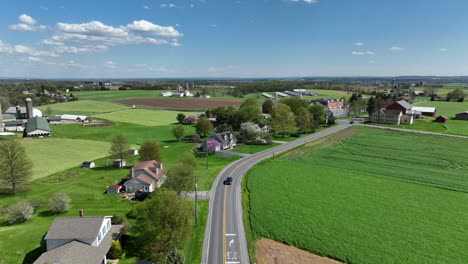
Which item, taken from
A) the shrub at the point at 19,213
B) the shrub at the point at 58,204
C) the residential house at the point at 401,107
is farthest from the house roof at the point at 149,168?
the residential house at the point at 401,107

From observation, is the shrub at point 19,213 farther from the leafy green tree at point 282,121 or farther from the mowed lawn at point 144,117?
the mowed lawn at point 144,117

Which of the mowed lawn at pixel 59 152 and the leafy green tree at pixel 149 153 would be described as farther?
the mowed lawn at pixel 59 152

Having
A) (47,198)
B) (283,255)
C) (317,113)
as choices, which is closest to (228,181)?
(283,255)

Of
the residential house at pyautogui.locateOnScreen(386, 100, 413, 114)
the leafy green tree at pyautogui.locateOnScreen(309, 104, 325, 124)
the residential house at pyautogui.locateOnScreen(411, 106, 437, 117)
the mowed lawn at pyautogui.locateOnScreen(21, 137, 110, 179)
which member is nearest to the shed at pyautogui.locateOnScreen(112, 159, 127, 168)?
the mowed lawn at pyautogui.locateOnScreen(21, 137, 110, 179)

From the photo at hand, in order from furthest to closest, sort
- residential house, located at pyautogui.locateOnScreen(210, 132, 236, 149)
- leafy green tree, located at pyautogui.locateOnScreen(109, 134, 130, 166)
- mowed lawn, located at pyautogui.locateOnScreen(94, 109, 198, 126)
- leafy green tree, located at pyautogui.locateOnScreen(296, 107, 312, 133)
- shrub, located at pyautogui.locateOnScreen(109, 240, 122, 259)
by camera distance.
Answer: mowed lawn, located at pyautogui.locateOnScreen(94, 109, 198, 126) → leafy green tree, located at pyautogui.locateOnScreen(296, 107, 312, 133) → residential house, located at pyautogui.locateOnScreen(210, 132, 236, 149) → leafy green tree, located at pyautogui.locateOnScreen(109, 134, 130, 166) → shrub, located at pyautogui.locateOnScreen(109, 240, 122, 259)

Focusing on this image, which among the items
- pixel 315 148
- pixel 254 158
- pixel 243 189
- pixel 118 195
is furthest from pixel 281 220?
pixel 315 148

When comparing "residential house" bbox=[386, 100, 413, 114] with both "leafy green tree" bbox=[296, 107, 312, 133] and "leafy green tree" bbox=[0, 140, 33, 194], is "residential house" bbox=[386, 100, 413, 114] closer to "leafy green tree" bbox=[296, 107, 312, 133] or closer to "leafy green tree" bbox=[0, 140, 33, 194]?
"leafy green tree" bbox=[296, 107, 312, 133]
